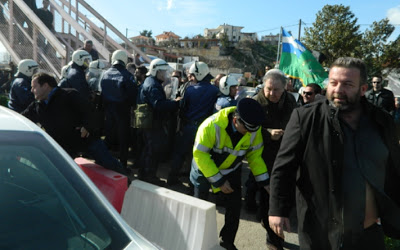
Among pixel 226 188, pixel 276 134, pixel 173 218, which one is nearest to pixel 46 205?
pixel 173 218

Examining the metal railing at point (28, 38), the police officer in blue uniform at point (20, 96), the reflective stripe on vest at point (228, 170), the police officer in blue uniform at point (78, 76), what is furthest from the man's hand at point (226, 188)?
the metal railing at point (28, 38)

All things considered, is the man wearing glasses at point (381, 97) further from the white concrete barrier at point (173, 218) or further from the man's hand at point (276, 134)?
the white concrete barrier at point (173, 218)

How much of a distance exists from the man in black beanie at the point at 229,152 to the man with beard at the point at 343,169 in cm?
71

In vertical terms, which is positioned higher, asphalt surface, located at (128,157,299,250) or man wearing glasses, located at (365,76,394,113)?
man wearing glasses, located at (365,76,394,113)

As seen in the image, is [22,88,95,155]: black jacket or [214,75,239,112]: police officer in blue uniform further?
[214,75,239,112]: police officer in blue uniform

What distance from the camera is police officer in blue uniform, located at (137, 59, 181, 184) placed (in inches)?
200

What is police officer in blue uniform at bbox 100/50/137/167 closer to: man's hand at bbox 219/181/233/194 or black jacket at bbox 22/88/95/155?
black jacket at bbox 22/88/95/155

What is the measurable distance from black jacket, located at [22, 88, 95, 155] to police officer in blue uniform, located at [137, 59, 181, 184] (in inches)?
45.5

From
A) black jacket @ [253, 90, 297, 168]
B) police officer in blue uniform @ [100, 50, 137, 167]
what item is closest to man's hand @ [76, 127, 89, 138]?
police officer in blue uniform @ [100, 50, 137, 167]

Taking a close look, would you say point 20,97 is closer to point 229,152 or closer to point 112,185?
point 112,185

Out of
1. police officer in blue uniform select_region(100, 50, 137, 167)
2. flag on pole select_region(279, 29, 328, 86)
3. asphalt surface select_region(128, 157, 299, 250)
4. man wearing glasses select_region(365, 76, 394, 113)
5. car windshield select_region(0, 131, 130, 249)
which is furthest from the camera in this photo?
flag on pole select_region(279, 29, 328, 86)

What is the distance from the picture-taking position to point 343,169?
2039 millimetres

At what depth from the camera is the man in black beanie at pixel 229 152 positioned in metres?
2.94

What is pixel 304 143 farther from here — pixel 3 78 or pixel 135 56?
pixel 3 78
